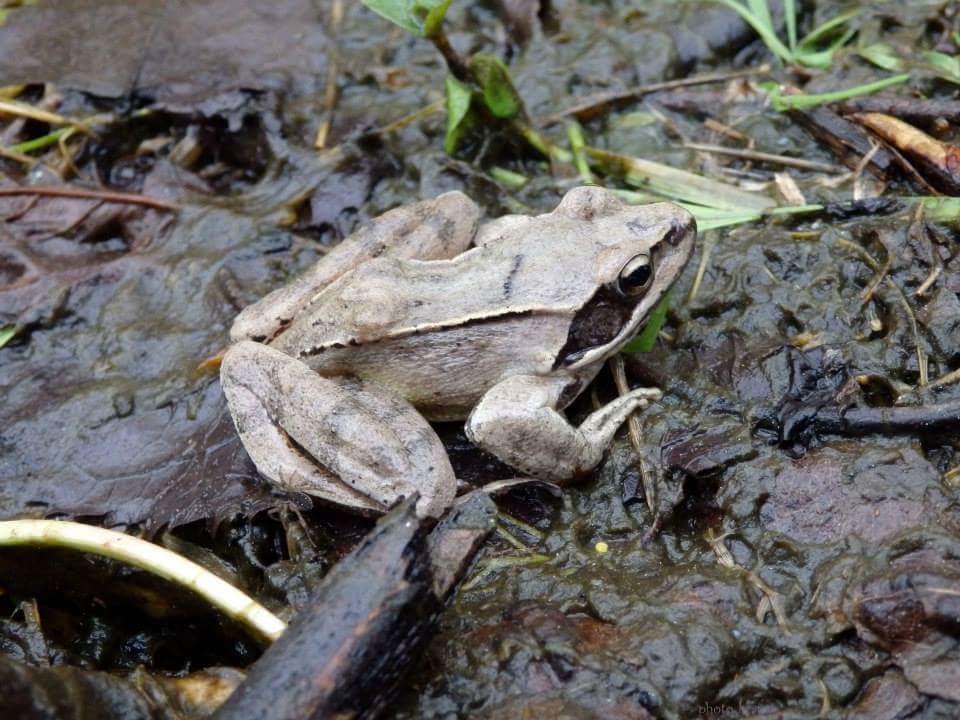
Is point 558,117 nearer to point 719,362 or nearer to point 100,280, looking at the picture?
point 719,362

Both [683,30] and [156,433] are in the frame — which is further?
[683,30]

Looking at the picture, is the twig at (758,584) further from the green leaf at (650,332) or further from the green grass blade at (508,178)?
the green grass blade at (508,178)

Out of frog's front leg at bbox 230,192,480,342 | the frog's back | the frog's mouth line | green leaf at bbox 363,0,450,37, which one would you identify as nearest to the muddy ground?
the frog's mouth line

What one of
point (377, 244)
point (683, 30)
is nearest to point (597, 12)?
point (683, 30)

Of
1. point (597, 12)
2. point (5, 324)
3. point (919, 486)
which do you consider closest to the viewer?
point (919, 486)

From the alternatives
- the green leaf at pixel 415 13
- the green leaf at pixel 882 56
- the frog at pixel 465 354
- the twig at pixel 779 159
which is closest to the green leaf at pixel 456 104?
the green leaf at pixel 415 13

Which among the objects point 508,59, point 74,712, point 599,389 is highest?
point 508,59

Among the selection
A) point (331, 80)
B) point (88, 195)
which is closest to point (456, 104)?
point (331, 80)
